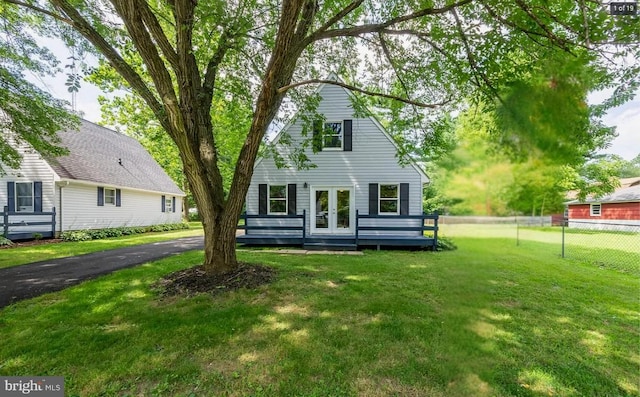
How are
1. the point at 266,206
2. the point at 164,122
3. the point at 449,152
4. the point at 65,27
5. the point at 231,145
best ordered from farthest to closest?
the point at 231,145, the point at 266,206, the point at 65,27, the point at 164,122, the point at 449,152

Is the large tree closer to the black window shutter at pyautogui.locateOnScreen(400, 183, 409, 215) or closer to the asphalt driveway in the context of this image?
the asphalt driveway

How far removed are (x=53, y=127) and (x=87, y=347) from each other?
8363 millimetres

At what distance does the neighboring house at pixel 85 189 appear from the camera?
44.1 feet

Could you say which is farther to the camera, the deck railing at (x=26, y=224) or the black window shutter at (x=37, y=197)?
the black window shutter at (x=37, y=197)

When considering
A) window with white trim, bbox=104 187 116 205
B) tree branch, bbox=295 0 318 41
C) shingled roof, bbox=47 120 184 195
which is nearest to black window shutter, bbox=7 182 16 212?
shingled roof, bbox=47 120 184 195

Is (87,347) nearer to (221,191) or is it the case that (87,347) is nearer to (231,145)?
(221,191)

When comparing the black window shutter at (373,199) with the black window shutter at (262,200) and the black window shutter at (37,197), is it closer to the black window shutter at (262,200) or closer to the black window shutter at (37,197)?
the black window shutter at (262,200)

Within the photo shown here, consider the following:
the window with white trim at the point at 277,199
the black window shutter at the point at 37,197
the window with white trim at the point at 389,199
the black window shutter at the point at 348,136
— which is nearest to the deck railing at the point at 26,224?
the black window shutter at the point at 37,197

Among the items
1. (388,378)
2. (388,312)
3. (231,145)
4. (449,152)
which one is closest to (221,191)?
(388,312)

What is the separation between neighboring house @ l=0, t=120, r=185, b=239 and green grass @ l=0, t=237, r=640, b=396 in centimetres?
954

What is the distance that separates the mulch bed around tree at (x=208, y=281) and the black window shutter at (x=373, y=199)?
645 centimetres

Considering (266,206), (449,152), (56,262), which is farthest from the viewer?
(266,206)

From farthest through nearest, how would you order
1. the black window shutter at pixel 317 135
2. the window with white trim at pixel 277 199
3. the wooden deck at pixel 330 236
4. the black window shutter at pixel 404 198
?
1. the window with white trim at pixel 277 199
2. the black window shutter at pixel 404 198
3. the wooden deck at pixel 330 236
4. the black window shutter at pixel 317 135

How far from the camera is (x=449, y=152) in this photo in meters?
0.73
